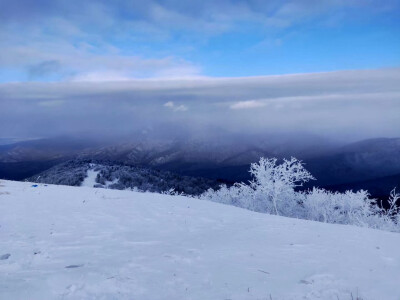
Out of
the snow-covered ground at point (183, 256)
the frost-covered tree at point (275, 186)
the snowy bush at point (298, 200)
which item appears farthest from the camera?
the snowy bush at point (298, 200)

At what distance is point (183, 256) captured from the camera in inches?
356

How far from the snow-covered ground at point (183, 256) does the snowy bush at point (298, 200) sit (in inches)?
1111

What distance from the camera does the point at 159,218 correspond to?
1417cm

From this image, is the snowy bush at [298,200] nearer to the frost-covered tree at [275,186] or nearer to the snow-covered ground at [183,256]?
the frost-covered tree at [275,186]

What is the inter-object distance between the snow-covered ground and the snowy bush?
28207 mm

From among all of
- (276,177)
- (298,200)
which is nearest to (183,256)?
(276,177)

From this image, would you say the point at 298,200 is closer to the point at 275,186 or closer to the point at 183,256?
the point at 275,186

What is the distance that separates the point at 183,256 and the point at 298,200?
150ft

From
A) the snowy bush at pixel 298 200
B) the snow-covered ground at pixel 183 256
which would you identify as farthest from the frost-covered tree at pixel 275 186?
the snow-covered ground at pixel 183 256

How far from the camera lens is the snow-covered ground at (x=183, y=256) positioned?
692 cm

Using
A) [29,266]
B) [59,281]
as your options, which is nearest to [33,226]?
[29,266]

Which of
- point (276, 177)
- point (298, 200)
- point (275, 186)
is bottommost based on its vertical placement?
point (298, 200)

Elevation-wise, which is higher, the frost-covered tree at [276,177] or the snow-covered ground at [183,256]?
the frost-covered tree at [276,177]

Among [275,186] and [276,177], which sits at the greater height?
[276,177]
